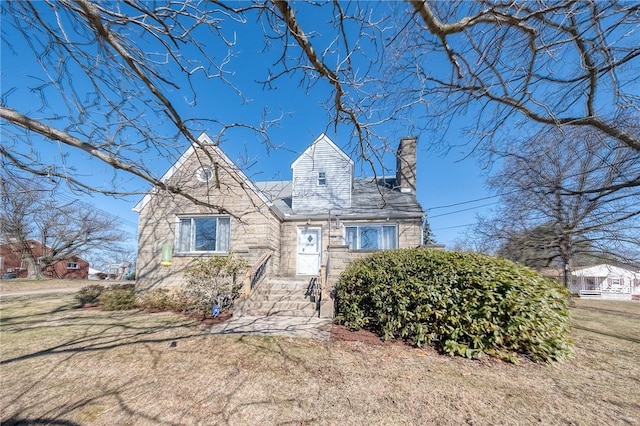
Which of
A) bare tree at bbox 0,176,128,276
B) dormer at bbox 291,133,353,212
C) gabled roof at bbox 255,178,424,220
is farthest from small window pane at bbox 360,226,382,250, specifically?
bare tree at bbox 0,176,128,276

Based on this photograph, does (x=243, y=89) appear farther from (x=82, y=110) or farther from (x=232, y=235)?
(x=232, y=235)

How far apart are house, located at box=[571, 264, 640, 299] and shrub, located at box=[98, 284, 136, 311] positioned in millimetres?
31696

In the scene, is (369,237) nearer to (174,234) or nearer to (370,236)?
(370,236)

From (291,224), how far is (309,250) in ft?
4.40

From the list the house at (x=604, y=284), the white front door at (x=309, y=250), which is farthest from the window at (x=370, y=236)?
the house at (x=604, y=284)

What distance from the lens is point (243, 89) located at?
388 centimetres

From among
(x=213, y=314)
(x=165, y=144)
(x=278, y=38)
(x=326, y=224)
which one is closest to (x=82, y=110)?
(x=165, y=144)

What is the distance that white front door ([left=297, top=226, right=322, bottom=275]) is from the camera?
11445 millimetres

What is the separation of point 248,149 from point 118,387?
3659 millimetres

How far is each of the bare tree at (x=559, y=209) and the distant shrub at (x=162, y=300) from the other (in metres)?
9.58

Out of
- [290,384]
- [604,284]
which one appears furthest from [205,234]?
[604,284]

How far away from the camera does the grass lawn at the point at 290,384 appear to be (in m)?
2.90

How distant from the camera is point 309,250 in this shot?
1154cm

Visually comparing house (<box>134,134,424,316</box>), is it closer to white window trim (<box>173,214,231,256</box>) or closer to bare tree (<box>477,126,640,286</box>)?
white window trim (<box>173,214,231,256</box>)
